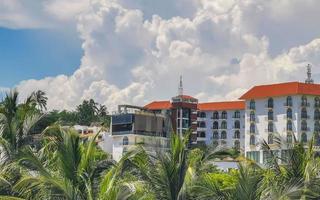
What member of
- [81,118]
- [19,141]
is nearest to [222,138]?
[81,118]

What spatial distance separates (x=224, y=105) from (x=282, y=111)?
2079 cm

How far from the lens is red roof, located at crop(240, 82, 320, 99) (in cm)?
10156

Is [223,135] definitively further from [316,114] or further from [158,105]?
[316,114]

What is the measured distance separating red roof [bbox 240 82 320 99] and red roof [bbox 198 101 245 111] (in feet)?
29.4

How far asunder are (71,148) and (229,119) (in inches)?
4310

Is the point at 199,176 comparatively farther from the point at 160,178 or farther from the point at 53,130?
the point at 53,130

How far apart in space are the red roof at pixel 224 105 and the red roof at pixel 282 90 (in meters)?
8.97

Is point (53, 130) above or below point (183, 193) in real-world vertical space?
above

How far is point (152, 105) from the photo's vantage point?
5118 inches

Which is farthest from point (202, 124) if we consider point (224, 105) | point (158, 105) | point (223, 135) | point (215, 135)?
point (158, 105)

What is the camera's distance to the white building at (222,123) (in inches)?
4660

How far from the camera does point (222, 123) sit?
121188 mm

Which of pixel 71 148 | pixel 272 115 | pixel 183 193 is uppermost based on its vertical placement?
pixel 272 115

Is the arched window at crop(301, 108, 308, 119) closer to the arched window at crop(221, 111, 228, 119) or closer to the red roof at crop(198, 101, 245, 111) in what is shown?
the red roof at crop(198, 101, 245, 111)
